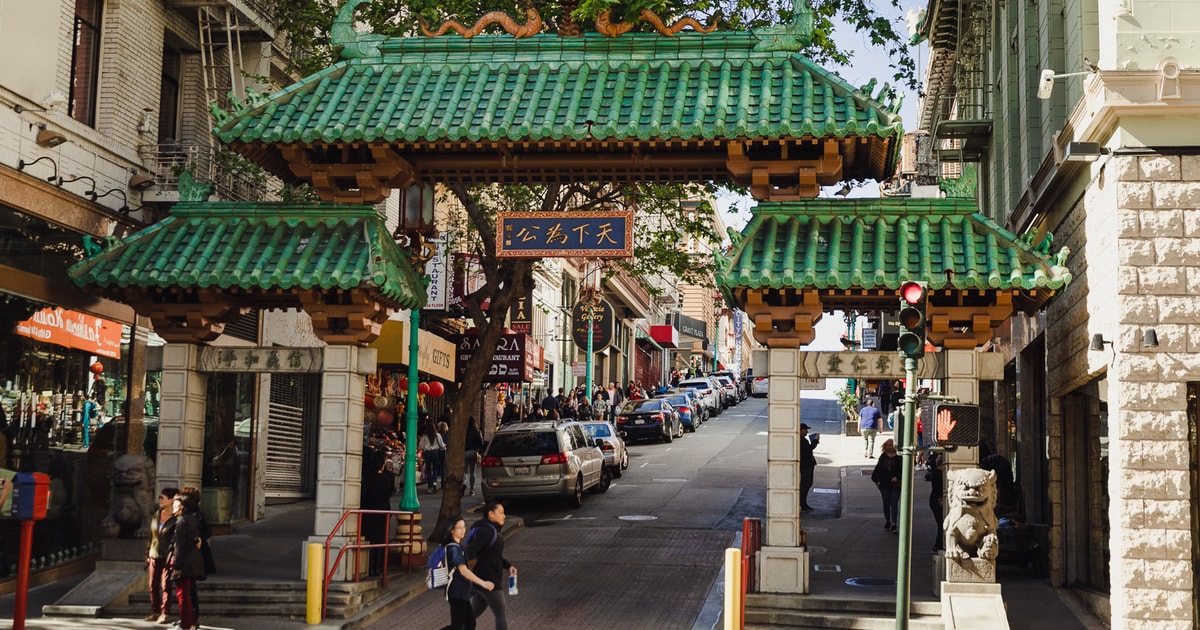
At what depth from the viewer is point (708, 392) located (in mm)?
56125

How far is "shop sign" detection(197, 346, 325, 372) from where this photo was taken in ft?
52.9

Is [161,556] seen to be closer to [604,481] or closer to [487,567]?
[487,567]

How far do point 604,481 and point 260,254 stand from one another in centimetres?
1551

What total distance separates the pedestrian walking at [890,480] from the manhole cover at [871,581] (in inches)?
231

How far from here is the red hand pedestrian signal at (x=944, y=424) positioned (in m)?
12.3

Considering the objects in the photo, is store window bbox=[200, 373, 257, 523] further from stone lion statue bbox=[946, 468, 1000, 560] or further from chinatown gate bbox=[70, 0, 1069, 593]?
stone lion statue bbox=[946, 468, 1000, 560]

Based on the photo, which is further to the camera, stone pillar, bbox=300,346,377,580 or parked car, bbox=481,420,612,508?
parked car, bbox=481,420,612,508

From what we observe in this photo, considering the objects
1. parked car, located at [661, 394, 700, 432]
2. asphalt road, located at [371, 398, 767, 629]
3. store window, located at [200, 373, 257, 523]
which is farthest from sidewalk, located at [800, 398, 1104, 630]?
parked car, located at [661, 394, 700, 432]

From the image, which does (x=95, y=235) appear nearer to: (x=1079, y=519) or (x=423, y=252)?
(x=423, y=252)

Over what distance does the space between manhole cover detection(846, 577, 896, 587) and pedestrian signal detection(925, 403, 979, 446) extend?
170 inches

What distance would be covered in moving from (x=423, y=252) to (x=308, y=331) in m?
8.91

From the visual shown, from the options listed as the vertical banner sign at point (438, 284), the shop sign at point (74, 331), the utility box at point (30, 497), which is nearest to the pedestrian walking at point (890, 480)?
the vertical banner sign at point (438, 284)

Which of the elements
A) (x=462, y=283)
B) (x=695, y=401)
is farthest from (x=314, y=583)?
(x=695, y=401)

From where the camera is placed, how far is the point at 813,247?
1507 centimetres
